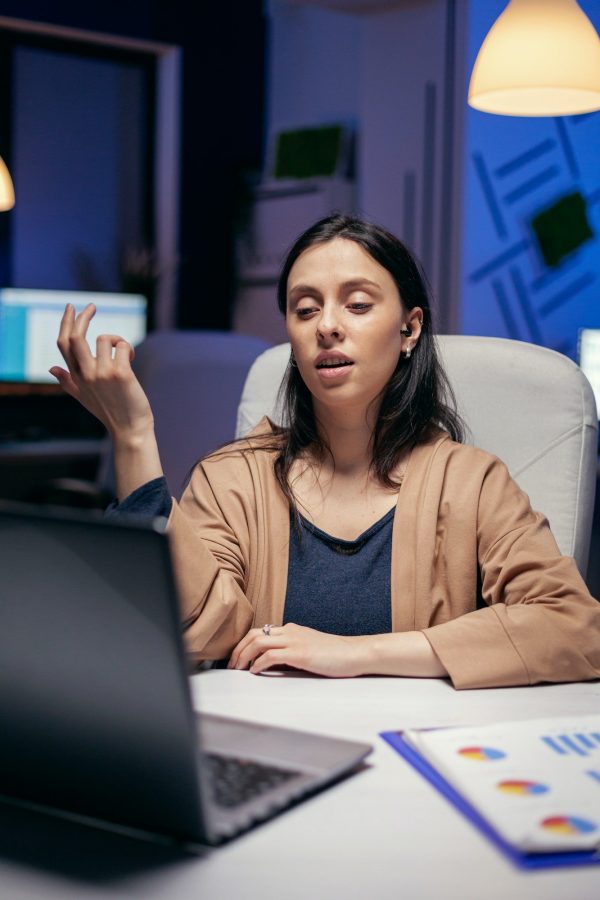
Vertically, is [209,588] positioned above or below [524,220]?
below

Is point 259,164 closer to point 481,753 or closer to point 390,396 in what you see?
point 390,396

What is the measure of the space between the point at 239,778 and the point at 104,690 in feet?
0.51

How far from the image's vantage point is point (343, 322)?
1.54 metres

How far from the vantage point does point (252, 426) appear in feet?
6.25

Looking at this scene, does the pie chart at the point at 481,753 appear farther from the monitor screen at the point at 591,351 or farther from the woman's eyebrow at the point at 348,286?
the monitor screen at the point at 591,351

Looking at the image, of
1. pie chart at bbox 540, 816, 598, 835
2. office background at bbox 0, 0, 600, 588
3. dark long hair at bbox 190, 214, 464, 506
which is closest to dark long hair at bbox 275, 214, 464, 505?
dark long hair at bbox 190, 214, 464, 506

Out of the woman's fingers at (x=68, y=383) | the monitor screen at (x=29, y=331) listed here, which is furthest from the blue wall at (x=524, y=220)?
the woman's fingers at (x=68, y=383)

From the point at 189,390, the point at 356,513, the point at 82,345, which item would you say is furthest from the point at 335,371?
the point at 189,390

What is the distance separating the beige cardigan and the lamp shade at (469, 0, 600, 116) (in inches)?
33.8

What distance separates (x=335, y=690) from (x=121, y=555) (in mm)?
549

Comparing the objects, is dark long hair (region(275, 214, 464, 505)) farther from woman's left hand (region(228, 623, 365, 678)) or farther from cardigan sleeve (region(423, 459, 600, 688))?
woman's left hand (region(228, 623, 365, 678))

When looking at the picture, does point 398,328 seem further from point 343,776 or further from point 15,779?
point 15,779

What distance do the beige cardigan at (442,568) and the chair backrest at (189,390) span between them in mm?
1218

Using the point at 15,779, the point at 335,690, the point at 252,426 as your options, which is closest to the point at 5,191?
the point at 252,426
